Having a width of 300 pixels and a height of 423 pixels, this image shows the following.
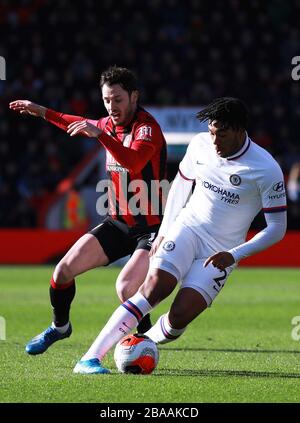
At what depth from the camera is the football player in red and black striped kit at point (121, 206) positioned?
27.1 feet

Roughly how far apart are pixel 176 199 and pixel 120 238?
707 mm

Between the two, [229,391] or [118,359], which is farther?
[118,359]

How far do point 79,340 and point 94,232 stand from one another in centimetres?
189

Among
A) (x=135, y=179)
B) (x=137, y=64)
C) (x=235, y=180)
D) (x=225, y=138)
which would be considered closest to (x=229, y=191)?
(x=235, y=180)

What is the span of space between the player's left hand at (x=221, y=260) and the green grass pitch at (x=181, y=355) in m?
0.76

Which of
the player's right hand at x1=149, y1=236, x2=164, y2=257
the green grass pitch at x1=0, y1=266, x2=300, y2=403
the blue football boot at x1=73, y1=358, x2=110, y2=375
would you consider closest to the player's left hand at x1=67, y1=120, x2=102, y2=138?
the player's right hand at x1=149, y1=236, x2=164, y2=257

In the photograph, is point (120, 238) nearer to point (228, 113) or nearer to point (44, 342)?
point (44, 342)

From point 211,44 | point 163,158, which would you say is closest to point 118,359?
point 163,158

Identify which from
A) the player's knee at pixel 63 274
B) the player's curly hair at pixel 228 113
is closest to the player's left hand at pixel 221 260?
the player's curly hair at pixel 228 113

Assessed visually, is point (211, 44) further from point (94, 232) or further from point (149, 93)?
point (94, 232)

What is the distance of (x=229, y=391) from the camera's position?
6754mm

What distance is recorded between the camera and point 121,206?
8672 millimetres

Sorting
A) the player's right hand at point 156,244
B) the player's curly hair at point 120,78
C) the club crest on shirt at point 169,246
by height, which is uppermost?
the player's curly hair at point 120,78

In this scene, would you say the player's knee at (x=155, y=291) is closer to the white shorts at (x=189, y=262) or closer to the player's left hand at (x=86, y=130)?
the white shorts at (x=189, y=262)
